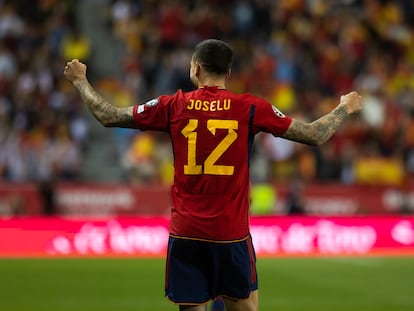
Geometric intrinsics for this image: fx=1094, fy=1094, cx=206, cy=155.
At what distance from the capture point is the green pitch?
1229 cm

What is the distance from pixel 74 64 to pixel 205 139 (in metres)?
0.97

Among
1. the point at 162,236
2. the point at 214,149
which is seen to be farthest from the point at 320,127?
the point at 162,236

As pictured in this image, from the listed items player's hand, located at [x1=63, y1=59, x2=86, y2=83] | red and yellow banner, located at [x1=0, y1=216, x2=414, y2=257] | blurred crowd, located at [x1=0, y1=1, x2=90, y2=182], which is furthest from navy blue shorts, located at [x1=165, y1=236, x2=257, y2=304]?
blurred crowd, located at [x1=0, y1=1, x2=90, y2=182]

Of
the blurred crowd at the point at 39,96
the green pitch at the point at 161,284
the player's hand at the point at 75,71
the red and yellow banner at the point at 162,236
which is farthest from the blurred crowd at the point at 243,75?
the player's hand at the point at 75,71

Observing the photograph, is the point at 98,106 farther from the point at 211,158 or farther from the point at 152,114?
the point at 211,158

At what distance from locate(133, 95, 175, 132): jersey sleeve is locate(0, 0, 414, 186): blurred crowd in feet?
46.9

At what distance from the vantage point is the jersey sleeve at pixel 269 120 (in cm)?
632

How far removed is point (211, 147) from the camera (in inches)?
249

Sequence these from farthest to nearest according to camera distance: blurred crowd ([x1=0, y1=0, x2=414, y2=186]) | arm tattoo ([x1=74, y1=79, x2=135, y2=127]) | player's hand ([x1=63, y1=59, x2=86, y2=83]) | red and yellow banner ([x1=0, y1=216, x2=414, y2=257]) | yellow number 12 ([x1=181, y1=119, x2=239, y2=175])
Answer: blurred crowd ([x1=0, y1=0, x2=414, y2=186]), red and yellow banner ([x1=0, y1=216, x2=414, y2=257]), player's hand ([x1=63, y1=59, x2=86, y2=83]), arm tattoo ([x1=74, y1=79, x2=135, y2=127]), yellow number 12 ([x1=181, y1=119, x2=239, y2=175])

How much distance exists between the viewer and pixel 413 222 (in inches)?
741

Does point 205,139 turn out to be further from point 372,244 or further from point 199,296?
point 372,244

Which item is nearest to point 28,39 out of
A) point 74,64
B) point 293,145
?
point 293,145

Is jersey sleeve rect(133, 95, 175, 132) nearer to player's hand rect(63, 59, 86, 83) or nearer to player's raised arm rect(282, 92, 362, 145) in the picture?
player's hand rect(63, 59, 86, 83)

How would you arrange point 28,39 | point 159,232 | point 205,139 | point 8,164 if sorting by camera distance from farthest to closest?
1. point 28,39
2. point 8,164
3. point 159,232
4. point 205,139
